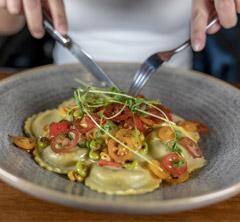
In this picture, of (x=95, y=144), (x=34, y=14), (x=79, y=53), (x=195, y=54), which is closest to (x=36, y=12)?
(x=34, y=14)

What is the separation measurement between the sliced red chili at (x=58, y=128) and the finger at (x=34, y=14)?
1.01ft

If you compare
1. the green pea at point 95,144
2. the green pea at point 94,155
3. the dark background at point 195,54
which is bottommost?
the dark background at point 195,54

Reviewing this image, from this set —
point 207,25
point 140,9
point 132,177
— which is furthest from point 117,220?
point 140,9

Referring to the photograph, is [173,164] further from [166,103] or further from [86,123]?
[166,103]

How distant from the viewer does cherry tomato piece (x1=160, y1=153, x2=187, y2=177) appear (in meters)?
1.37

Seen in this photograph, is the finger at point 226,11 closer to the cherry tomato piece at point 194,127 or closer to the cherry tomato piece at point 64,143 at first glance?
the cherry tomato piece at point 194,127

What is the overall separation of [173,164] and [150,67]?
459mm

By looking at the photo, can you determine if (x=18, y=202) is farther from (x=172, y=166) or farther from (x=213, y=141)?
(x=213, y=141)

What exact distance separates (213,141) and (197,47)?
0.29m

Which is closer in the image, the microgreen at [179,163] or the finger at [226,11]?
A: the microgreen at [179,163]

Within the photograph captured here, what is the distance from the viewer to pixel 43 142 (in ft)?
4.90

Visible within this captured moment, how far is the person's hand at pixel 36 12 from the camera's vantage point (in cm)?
157

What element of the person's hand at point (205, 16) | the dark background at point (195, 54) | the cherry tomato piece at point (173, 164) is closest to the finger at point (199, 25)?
the person's hand at point (205, 16)

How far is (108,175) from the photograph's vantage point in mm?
1358
